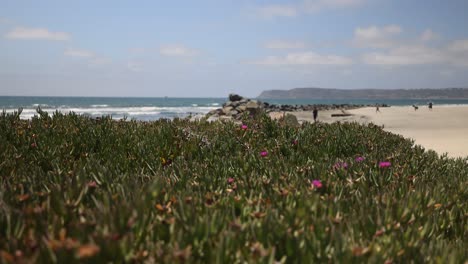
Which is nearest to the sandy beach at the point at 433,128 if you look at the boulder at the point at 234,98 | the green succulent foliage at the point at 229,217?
the green succulent foliage at the point at 229,217

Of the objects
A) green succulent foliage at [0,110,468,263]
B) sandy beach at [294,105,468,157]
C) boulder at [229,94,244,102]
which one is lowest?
sandy beach at [294,105,468,157]

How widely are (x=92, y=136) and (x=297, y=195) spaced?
171 inches

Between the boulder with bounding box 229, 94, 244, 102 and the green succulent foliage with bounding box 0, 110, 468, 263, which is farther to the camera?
the boulder with bounding box 229, 94, 244, 102

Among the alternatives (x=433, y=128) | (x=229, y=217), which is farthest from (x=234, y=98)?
(x=229, y=217)

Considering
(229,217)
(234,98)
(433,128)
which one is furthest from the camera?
(234,98)

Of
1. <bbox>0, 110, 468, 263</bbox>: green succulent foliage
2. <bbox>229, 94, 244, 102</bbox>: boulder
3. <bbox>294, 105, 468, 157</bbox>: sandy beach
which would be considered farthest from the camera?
<bbox>229, 94, 244, 102</bbox>: boulder

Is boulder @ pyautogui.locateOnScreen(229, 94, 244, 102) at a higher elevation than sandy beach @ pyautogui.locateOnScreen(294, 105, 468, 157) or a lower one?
higher

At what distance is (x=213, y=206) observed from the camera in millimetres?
2664

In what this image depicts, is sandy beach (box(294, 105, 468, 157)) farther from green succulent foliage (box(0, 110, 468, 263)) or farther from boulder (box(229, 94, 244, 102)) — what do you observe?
boulder (box(229, 94, 244, 102))

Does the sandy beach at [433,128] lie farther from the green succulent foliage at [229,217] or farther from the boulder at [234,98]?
the boulder at [234,98]

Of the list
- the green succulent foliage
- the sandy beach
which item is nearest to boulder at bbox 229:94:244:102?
the sandy beach

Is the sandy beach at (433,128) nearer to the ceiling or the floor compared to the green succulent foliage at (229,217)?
nearer to the floor

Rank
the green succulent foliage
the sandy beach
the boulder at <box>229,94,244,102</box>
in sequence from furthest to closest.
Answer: the boulder at <box>229,94,244,102</box>
the sandy beach
the green succulent foliage

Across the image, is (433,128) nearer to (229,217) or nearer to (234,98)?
(234,98)
